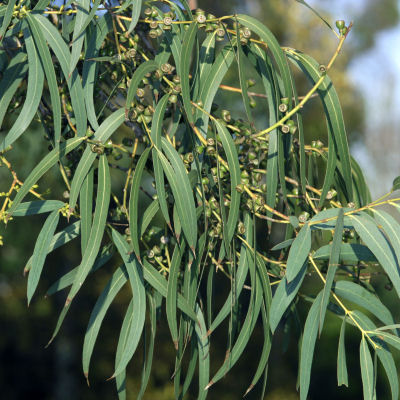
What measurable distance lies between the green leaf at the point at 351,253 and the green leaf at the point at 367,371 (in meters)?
0.11

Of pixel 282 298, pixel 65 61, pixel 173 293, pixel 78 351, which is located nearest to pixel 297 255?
pixel 282 298

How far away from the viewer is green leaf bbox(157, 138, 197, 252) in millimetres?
725

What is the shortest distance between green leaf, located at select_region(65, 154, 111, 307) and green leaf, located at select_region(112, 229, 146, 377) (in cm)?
4

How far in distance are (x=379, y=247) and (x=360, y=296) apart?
0.12m

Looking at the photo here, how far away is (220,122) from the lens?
2.60ft

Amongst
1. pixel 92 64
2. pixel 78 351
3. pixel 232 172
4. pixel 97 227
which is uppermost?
pixel 92 64

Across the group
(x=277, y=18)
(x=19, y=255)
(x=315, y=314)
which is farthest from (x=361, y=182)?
(x=277, y=18)

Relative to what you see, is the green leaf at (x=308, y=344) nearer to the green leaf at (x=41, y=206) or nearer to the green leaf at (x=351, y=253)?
the green leaf at (x=351, y=253)

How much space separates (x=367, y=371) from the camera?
0.80 metres

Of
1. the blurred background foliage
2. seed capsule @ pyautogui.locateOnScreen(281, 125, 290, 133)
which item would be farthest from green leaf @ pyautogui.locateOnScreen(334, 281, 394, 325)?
the blurred background foliage

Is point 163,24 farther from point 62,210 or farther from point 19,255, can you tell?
point 19,255

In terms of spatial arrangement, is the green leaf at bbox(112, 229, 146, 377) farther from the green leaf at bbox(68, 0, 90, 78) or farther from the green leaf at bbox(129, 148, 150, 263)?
the green leaf at bbox(68, 0, 90, 78)

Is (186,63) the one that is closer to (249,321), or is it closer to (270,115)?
(270,115)

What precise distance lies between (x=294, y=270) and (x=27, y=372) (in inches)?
151
